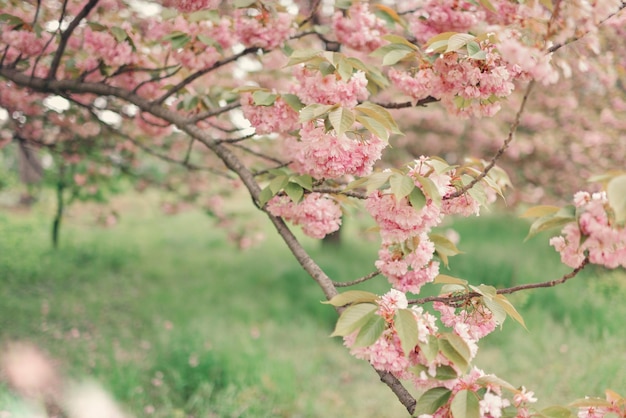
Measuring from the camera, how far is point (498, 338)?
4.51 m

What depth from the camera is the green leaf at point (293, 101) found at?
193 centimetres

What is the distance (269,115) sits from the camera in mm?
2076

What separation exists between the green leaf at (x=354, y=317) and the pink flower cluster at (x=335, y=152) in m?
0.50

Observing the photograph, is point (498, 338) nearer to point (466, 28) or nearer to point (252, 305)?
point (252, 305)

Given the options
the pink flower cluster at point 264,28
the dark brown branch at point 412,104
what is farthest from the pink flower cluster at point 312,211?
the pink flower cluster at point 264,28

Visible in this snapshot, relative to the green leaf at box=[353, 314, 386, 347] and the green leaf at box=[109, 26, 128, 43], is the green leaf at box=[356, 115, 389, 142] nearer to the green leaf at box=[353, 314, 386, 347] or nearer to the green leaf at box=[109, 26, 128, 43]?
the green leaf at box=[353, 314, 386, 347]

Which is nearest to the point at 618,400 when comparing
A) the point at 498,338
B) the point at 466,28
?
the point at 466,28

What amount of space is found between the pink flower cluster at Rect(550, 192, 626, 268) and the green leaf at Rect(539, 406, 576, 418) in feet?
1.37

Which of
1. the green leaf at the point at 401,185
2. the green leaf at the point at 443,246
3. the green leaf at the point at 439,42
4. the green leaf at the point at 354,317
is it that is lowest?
the green leaf at the point at 443,246

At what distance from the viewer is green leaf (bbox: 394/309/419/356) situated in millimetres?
1350

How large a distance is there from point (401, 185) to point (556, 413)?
756 mm

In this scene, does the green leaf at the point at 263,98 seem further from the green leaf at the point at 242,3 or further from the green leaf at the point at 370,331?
the green leaf at the point at 370,331

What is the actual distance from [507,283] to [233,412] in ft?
11.0

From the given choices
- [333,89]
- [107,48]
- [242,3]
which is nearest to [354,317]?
[333,89]
